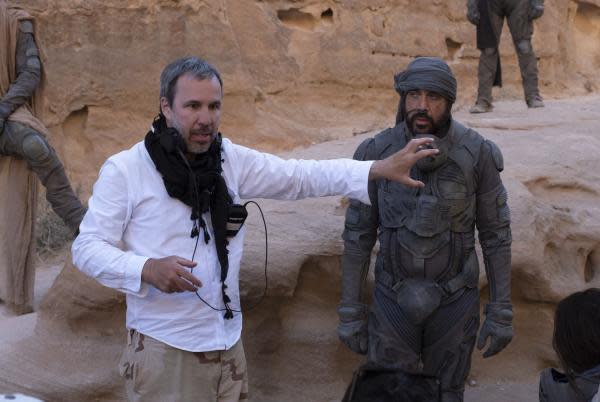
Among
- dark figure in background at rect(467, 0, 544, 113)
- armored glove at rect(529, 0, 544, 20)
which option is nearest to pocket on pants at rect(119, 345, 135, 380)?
dark figure in background at rect(467, 0, 544, 113)

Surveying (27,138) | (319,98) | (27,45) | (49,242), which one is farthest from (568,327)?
(319,98)

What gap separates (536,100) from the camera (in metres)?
8.72

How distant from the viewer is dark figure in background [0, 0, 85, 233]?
5535 mm

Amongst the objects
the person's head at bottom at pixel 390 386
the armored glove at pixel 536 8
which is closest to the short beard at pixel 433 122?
the person's head at bottom at pixel 390 386

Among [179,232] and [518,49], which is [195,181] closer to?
[179,232]

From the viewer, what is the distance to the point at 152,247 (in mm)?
2848

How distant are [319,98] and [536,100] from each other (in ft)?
10.1

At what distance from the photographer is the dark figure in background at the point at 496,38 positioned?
28.0ft

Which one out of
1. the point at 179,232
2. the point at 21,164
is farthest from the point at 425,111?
the point at 21,164

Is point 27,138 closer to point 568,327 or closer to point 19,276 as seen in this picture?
point 19,276

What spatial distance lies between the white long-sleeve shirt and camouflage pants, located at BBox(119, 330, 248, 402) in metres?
0.04

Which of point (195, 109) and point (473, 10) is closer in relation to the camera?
point (195, 109)

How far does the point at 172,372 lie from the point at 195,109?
0.84 m

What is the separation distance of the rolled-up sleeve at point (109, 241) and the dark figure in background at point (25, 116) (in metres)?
2.87
